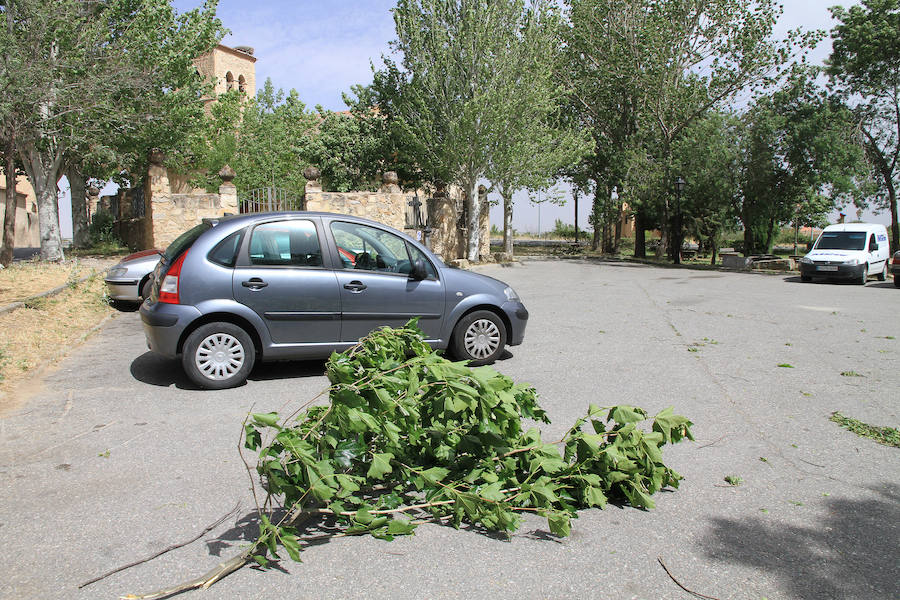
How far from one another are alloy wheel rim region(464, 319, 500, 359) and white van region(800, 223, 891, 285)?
704 inches

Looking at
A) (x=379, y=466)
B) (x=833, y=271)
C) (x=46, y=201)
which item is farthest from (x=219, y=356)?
(x=833, y=271)

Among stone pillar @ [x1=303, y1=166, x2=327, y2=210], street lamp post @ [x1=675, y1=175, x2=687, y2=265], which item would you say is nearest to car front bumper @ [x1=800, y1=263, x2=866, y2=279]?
street lamp post @ [x1=675, y1=175, x2=687, y2=265]

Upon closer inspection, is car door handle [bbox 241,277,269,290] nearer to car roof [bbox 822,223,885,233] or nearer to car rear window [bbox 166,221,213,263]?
car rear window [bbox 166,221,213,263]

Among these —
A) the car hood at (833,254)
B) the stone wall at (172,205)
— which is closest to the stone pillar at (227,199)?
the stone wall at (172,205)

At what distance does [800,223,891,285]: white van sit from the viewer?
21.2 m

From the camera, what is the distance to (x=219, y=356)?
650cm

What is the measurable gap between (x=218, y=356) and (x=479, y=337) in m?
2.80

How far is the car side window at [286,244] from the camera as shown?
22.0 ft

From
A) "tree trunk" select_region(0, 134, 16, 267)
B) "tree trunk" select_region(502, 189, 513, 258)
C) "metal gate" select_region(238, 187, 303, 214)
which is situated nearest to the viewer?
"tree trunk" select_region(0, 134, 16, 267)

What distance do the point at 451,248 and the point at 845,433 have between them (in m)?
21.5

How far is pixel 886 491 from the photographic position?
427cm

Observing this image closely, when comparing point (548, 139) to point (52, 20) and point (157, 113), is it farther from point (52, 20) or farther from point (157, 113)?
point (52, 20)

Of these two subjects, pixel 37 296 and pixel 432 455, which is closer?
pixel 432 455

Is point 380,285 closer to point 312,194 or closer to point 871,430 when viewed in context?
point 871,430
